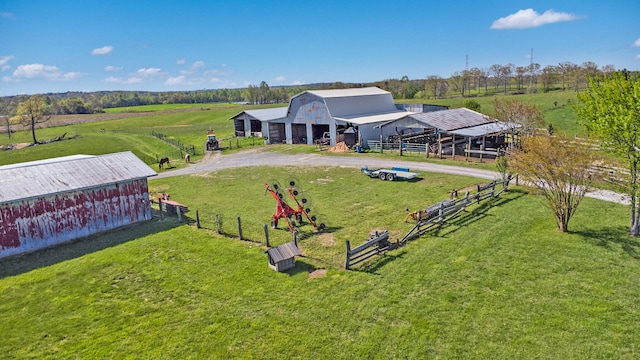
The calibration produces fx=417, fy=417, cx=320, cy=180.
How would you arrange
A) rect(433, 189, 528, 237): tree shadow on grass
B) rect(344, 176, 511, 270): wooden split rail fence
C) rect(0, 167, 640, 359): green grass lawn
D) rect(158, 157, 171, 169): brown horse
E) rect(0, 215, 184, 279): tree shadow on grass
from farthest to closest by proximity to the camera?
rect(158, 157, 171, 169): brown horse, rect(433, 189, 528, 237): tree shadow on grass, rect(0, 215, 184, 279): tree shadow on grass, rect(344, 176, 511, 270): wooden split rail fence, rect(0, 167, 640, 359): green grass lawn

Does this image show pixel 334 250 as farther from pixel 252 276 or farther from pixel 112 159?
pixel 112 159

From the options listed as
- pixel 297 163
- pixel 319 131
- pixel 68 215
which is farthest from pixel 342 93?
pixel 68 215

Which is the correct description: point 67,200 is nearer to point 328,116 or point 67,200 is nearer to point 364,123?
point 364,123

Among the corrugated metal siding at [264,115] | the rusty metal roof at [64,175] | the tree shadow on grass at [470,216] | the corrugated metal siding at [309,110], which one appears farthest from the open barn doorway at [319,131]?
the tree shadow on grass at [470,216]

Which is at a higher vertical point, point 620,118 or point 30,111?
point 30,111

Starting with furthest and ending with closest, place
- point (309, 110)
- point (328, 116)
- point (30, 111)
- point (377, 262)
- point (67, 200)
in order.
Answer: point (30, 111), point (309, 110), point (328, 116), point (67, 200), point (377, 262)

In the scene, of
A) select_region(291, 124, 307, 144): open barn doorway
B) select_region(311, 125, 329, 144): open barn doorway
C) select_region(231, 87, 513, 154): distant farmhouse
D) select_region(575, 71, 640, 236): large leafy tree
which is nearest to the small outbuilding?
select_region(575, 71, 640, 236): large leafy tree

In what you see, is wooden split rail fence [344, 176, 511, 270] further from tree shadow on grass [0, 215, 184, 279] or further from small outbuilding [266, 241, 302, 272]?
tree shadow on grass [0, 215, 184, 279]
